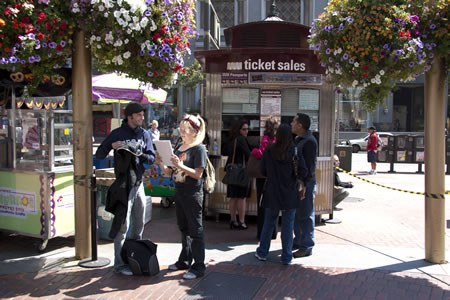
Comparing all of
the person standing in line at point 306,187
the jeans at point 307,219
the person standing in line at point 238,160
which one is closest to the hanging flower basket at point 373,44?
the person standing in line at point 306,187

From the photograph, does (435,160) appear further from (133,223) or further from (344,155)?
(344,155)

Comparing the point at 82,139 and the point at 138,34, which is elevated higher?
the point at 138,34

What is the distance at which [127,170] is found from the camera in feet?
14.5

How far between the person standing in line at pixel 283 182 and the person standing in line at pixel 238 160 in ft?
4.42

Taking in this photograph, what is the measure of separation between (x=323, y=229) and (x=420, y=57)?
3.33m

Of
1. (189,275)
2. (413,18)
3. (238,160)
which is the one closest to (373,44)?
(413,18)

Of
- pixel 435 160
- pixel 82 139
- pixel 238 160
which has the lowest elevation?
pixel 238 160

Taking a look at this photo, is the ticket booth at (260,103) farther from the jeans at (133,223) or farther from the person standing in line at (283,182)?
the jeans at (133,223)

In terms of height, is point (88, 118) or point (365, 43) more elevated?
point (365, 43)

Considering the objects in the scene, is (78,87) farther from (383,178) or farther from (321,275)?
(383,178)

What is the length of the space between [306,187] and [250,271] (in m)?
1.27

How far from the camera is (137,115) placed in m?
4.49

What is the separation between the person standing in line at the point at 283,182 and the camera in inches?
189

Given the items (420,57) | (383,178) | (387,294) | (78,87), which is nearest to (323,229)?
(387,294)
